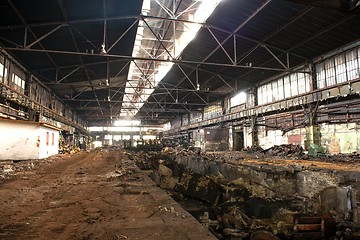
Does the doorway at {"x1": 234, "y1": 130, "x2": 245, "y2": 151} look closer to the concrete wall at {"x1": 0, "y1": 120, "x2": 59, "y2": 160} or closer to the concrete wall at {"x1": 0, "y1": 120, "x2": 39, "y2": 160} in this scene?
the concrete wall at {"x1": 0, "y1": 120, "x2": 59, "y2": 160}

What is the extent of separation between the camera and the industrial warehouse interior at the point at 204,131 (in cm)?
355

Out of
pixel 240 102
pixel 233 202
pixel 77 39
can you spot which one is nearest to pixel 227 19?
pixel 77 39

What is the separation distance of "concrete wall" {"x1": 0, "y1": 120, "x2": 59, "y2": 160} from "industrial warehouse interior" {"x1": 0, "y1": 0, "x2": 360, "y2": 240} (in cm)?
6

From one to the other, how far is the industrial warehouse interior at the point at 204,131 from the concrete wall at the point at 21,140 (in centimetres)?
6

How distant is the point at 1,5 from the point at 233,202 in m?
10.7

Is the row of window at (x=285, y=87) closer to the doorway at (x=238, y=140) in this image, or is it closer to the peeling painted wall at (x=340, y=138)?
the peeling painted wall at (x=340, y=138)

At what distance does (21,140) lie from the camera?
11641 millimetres

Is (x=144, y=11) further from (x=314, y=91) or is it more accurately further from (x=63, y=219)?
(x=63, y=219)

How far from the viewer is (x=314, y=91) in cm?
1297

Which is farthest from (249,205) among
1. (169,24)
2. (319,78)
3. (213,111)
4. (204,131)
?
(213,111)

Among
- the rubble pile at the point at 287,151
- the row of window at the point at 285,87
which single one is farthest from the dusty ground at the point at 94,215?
the row of window at the point at 285,87

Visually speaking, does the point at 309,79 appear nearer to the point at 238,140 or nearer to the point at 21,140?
the point at 238,140

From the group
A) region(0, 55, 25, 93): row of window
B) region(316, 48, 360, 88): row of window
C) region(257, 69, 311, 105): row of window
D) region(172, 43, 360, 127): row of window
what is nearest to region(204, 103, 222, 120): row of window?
region(172, 43, 360, 127): row of window

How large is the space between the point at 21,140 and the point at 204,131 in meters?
13.7
